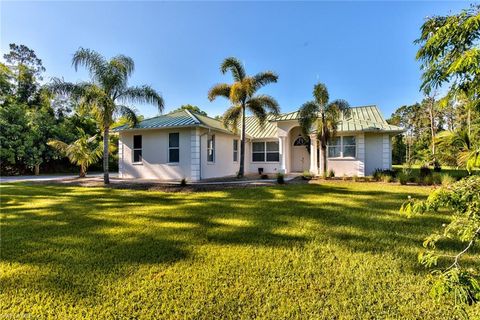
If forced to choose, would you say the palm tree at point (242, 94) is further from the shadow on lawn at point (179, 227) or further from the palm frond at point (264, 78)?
the shadow on lawn at point (179, 227)

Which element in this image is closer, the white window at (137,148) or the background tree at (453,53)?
the background tree at (453,53)

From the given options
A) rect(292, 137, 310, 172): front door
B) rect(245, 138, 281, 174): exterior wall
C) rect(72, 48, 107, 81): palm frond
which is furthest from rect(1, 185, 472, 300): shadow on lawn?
rect(292, 137, 310, 172): front door

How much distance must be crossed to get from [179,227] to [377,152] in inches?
575

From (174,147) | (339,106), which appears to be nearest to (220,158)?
(174,147)

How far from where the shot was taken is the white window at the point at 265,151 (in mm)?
19156

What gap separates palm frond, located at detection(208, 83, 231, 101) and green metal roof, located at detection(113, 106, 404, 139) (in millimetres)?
1726

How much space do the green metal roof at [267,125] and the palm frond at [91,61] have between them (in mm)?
3465

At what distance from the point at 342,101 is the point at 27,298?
47.7 ft

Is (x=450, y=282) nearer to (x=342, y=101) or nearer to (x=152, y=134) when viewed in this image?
(x=342, y=101)

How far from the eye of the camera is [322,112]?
539 inches

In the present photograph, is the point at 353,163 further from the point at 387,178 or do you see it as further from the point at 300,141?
the point at 300,141

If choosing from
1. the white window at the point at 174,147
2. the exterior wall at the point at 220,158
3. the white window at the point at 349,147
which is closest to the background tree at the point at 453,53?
the exterior wall at the point at 220,158

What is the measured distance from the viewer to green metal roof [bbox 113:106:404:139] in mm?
14188

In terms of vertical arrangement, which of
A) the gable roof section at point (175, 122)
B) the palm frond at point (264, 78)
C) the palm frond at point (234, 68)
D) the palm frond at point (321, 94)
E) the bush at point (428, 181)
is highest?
the palm frond at point (234, 68)
